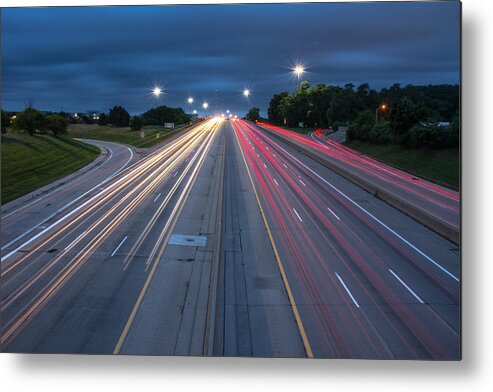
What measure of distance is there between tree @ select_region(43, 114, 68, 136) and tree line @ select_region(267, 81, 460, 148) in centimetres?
787

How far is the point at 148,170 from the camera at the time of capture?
27.7m

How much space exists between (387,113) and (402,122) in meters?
1.03

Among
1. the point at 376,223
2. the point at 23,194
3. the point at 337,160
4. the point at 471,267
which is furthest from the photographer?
the point at 337,160

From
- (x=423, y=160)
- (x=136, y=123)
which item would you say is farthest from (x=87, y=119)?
(x=423, y=160)

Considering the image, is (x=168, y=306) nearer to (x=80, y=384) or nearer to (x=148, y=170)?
(x=80, y=384)

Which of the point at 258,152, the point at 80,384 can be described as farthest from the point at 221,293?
the point at 258,152

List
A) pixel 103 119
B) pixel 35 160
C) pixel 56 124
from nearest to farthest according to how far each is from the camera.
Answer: pixel 56 124 < pixel 35 160 < pixel 103 119

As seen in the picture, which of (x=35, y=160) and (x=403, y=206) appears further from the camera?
(x=403, y=206)

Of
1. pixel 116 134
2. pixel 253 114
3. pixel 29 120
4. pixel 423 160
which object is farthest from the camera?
pixel 423 160

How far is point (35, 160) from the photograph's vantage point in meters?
17.0

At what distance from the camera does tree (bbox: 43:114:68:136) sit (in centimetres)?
1627

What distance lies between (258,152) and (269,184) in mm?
10003

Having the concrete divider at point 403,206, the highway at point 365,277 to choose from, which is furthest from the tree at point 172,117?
the highway at point 365,277

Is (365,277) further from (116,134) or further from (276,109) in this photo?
(116,134)
